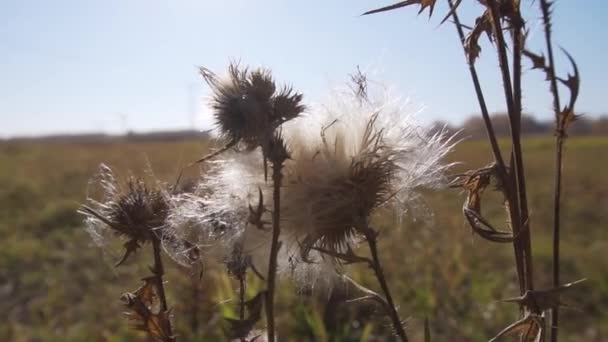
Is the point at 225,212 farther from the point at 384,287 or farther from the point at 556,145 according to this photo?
the point at 556,145

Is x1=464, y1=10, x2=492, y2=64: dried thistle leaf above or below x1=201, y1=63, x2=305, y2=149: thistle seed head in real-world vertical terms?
above

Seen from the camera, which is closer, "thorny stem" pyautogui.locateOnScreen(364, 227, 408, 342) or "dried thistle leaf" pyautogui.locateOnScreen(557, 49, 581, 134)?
"thorny stem" pyautogui.locateOnScreen(364, 227, 408, 342)

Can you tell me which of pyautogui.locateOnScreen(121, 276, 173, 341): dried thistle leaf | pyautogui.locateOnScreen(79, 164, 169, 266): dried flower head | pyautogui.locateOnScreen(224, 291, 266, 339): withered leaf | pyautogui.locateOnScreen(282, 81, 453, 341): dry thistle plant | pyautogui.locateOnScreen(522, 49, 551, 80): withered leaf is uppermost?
pyautogui.locateOnScreen(522, 49, 551, 80): withered leaf

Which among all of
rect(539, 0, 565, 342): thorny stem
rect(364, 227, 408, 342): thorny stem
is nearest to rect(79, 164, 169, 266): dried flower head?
rect(364, 227, 408, 342): thorny stem

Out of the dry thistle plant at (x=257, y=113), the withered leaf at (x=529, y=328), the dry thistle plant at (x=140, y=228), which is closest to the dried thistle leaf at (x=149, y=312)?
the dry thistle plant at (x=140, y=228)

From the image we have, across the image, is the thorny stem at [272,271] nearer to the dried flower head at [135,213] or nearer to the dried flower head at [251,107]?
the dried flower head at [251,107]

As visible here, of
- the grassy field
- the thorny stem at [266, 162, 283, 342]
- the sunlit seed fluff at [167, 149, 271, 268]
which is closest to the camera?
the thorny stem at [266, 162, 283, 342]

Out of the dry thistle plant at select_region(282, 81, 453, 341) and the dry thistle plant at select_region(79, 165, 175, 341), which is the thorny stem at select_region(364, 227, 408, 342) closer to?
the dry thistle plant at select_region(282, 81, 453, 341)
